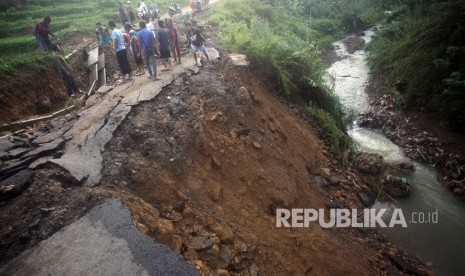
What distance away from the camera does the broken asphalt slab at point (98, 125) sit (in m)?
4.40

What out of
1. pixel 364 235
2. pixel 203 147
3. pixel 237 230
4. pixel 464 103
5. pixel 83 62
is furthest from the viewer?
pixel 83 62

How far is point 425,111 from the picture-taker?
10.3m

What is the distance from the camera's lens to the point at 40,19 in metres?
16.4

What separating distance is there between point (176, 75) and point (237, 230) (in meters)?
5.07

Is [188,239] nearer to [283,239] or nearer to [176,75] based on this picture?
[283,239]

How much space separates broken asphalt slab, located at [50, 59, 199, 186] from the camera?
Result: 4.40m

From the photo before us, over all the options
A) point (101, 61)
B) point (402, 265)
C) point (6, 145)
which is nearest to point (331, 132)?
point (402, 265)

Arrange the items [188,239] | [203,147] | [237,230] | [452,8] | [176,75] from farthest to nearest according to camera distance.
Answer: [452,8], [176,75], [203,147], [237,230], [188,239]

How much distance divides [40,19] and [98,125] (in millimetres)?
14739

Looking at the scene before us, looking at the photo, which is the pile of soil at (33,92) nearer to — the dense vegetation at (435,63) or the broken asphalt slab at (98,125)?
the broken asphalt slab at (98,125)

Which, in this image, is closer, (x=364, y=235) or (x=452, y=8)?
(x=364, y=235)

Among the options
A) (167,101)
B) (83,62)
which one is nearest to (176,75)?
(167,101)

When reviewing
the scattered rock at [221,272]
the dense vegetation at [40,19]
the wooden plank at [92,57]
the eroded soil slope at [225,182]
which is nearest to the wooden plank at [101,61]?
the wooden plank at [92,57]

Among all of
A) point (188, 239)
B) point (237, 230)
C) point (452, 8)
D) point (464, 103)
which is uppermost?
point (452, 8)
